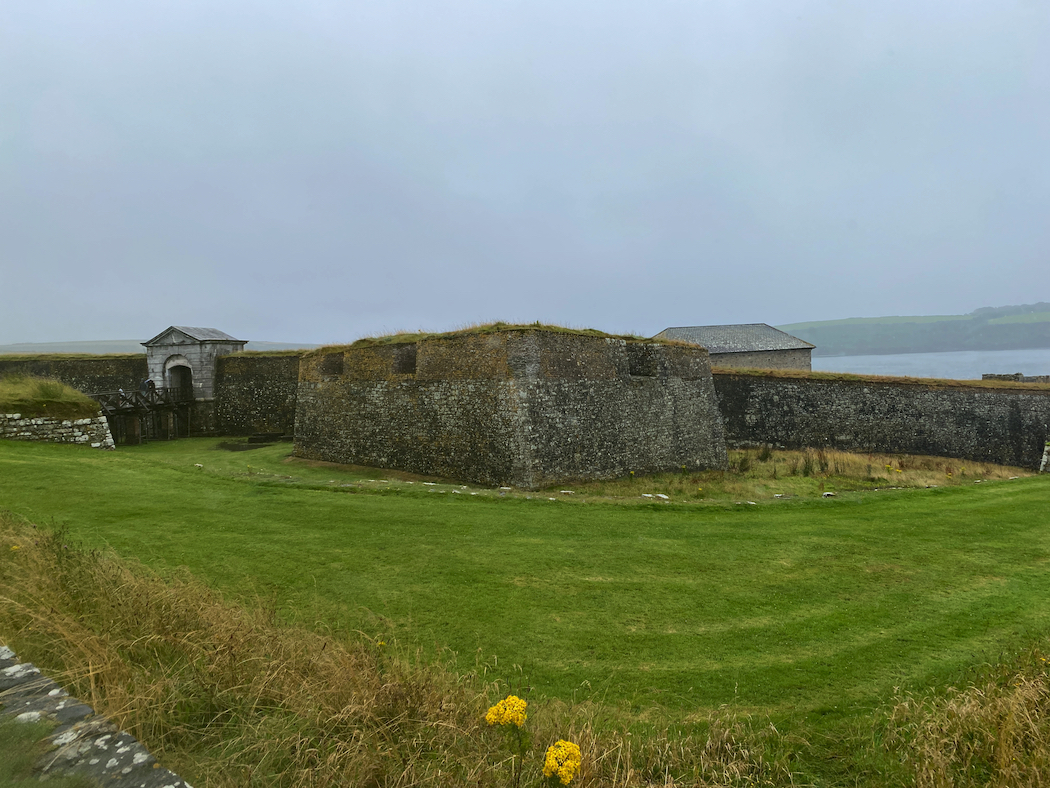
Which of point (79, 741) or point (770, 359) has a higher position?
point (770, 359)

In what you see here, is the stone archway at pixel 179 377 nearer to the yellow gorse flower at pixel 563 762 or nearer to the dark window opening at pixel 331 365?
the dark window opening at pixel 331 365

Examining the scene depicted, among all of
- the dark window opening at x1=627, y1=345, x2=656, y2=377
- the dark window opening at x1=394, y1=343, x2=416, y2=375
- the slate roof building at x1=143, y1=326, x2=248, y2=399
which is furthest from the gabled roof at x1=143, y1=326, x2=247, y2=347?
the dark window opening at x1=627, y1=345, x2=656, y2=377

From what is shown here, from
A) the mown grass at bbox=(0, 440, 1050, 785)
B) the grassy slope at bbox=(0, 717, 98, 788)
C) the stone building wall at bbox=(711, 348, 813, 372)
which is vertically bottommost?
the mown grass at bbox=(0, 440, 1050, 785)

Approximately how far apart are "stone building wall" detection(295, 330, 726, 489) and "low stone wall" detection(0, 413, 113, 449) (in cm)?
514

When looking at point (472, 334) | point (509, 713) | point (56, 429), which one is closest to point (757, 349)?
point (472, 334)

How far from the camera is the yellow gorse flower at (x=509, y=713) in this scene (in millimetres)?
2889

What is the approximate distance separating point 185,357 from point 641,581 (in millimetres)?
23804

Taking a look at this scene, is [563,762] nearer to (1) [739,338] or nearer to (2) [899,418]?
(2) [899,418]

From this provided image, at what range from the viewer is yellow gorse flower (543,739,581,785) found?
8.52 feet

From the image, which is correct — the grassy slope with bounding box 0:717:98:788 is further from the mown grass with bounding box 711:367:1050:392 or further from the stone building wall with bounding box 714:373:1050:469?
the mown grass with bounding box 711:367:1050:392

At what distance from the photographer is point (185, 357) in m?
24.1

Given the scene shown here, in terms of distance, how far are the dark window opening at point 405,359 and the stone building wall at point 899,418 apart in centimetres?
1435

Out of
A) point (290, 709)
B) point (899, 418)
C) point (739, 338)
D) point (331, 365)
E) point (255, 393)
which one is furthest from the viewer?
point (739, 338)

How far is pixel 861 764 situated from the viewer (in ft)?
11.5
